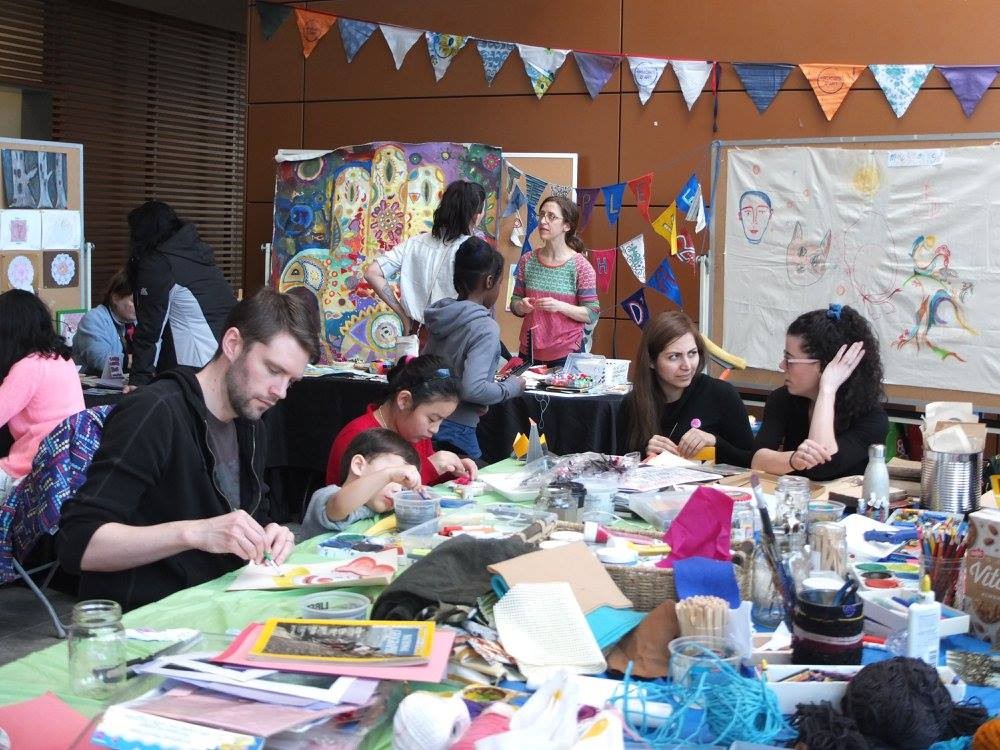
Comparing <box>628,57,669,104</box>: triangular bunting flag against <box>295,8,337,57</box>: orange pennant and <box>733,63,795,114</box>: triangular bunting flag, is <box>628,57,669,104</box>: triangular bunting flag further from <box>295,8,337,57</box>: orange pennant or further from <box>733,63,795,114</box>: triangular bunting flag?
<box>295,8,337,57</box>: orange pennant

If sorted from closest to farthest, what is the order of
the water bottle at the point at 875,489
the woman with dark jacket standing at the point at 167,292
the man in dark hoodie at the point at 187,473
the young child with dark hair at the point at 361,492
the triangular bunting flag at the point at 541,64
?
the man in dark hoodie at the point at 187,473, the young child with dark hair at the point at 361,492, the water bottle at the point at 875,489, the woman with dark jacket standing at the point at 167,292, the triangular bunting flag at the point at 541,64

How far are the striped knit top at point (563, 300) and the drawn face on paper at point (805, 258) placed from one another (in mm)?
1049

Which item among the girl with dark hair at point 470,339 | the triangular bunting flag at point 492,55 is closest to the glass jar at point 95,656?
the girl with dark hair at point 470,339

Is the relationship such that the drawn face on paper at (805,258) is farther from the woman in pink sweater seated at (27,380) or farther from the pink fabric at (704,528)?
the pink fabric at (704,528)

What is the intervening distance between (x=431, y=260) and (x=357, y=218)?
184 cm

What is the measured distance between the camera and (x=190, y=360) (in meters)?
5.25

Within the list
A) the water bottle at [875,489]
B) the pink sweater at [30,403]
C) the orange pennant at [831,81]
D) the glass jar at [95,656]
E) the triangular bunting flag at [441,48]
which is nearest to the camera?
the glass jar at [95,656]

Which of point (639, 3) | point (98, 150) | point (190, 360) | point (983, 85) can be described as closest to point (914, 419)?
point (983, 85)

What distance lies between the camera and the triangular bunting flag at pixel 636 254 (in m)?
6.68

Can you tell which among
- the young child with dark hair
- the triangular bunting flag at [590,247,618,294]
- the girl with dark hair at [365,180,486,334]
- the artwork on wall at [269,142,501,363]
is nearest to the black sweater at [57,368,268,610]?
the young child with dark hair

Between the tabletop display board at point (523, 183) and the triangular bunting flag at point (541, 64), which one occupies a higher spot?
the triangular bunting flag at point (541, 64)

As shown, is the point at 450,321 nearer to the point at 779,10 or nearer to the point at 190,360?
the point at 190,360

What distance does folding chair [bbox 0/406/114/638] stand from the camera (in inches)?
112

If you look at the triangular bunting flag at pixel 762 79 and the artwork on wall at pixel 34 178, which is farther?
the artwork on wall at pixel 34 178
